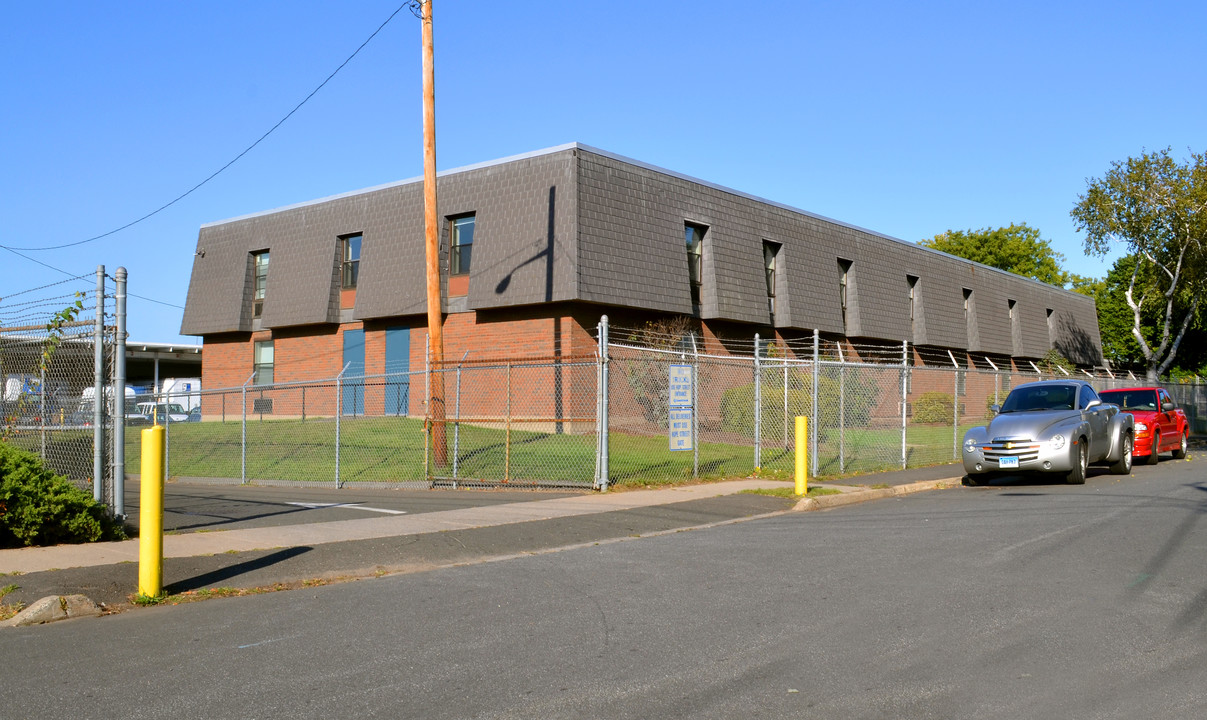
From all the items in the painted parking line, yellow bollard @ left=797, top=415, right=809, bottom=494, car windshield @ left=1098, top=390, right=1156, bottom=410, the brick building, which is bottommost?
the painted parking line

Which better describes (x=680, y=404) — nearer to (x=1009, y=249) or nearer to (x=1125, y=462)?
(x=1125, y=462)

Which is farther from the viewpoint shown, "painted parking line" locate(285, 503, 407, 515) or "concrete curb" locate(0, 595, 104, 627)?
"painted parking line" locate(285, 503, 407, 515)

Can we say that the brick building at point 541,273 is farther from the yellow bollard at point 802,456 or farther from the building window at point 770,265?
the yellow bollard at point 802,456

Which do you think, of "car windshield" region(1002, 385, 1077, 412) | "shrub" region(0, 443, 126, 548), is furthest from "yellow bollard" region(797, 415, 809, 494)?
"shrub" region(0, 443, 126, 548)

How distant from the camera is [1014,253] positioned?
238 feet

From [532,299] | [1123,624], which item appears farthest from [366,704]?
[532,299]

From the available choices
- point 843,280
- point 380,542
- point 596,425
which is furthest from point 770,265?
point 380,542

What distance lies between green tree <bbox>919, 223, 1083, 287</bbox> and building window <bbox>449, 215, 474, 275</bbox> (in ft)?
173

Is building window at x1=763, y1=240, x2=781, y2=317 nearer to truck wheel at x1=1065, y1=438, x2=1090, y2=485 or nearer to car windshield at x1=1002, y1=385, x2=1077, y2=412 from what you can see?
car windshield at x1=1002, y1=385, x2=1077, y2=412

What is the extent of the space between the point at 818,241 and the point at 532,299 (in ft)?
41.6

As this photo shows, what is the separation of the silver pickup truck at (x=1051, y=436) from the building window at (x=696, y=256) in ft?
41.6

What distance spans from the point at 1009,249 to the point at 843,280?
4288 centimetres

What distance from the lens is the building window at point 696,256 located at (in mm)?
28906

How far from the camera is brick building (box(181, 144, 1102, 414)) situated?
25594 mm
